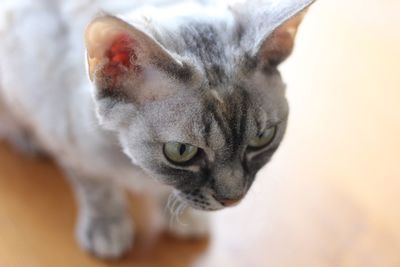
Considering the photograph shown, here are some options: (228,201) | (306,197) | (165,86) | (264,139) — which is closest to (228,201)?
(228,201)

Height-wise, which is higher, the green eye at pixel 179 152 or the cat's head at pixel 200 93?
the cat's head at pixel 200 93

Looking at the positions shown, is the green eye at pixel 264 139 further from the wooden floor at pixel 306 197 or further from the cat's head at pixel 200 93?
the wooden floor at pixel 306 197

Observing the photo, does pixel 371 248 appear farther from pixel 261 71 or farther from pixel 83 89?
pixel 83 89

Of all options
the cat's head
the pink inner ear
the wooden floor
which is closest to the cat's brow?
the cat's head

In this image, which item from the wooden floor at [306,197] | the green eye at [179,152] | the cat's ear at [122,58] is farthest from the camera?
the wooden floor at [306,197]

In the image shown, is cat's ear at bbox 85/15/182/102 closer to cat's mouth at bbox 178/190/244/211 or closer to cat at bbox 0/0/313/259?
cat at bbox 0/0/313/259

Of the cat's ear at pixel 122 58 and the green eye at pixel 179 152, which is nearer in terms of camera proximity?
the cat's ear at pixel 122 58

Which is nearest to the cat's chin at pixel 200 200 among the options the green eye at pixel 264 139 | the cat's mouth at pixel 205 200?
the cat's mouth at pixel 205 200
